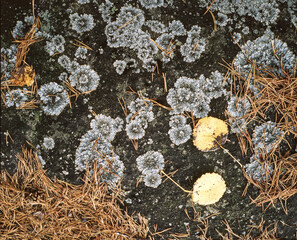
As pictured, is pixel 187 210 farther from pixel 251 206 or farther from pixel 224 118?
pixel 224 118

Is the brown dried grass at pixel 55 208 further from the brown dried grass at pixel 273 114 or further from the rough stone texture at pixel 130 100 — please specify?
the brown dried grass at pixel 273 114

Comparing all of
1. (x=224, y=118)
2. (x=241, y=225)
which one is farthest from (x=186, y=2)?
(x=241, y=225)

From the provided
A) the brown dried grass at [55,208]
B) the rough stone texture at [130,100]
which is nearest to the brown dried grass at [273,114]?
the rough stone texture at [130,100]

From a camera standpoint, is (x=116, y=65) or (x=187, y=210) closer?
(x=116, y=65)

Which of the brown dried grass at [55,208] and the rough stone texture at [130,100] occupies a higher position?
the rough stone texture at [130,100]

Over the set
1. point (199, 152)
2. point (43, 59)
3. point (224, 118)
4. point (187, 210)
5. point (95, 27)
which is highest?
point (95, 27)

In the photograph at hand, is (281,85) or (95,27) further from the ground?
(95,27)

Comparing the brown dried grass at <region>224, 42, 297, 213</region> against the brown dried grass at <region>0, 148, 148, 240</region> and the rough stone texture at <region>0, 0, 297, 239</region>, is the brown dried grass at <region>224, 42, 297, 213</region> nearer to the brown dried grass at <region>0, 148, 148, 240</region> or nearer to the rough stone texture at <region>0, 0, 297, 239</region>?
the rough stone texture at <region>0, 0, 297, 239</region>

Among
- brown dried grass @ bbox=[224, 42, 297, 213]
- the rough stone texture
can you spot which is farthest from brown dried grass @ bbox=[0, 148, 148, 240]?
brown dried grass @ bbox=[224, 42, 297, 213]
